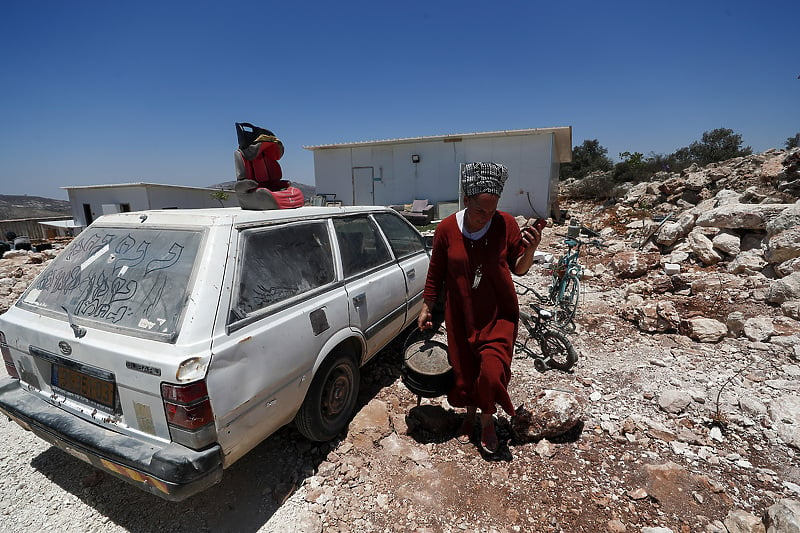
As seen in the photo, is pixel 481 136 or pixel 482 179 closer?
pixel 482 179

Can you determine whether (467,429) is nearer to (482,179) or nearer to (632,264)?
(482,179)

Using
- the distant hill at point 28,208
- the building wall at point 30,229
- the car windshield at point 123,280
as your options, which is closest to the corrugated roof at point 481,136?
the car windshield at point 123,280

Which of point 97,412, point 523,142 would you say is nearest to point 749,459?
point 97,412

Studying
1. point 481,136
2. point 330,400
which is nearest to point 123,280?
point 330,400

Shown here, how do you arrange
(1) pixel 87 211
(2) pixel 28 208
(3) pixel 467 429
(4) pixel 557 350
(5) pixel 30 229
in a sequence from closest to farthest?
1. (3) pixel 467 429
2. (4) pixel 557 350
3. (5) pixel 30 229
4. (1) pixel 87 211
5. (2) pixel 28 208

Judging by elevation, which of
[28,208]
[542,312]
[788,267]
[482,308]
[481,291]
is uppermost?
[481,291]

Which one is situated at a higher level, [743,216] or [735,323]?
[743,216]

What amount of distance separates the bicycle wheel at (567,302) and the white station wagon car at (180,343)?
2642 mm

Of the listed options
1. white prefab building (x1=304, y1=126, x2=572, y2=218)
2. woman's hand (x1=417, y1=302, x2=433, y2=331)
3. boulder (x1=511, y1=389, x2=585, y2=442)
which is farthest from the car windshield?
white prefab building (x1=304, y1=126, x2=572, y2=218)

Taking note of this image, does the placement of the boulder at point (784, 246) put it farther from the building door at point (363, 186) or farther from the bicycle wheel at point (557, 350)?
the building door at point (363, 186)

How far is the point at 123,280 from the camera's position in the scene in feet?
6.31

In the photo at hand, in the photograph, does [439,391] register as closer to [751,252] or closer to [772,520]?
[772,520]

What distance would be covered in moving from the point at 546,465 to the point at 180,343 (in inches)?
91.7

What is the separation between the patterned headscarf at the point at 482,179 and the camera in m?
2.01
